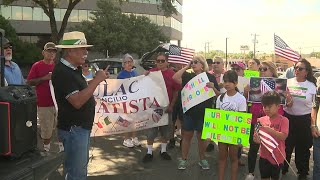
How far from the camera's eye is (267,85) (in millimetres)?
5391

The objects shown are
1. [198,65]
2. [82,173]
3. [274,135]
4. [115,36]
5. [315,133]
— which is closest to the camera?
[82,173]

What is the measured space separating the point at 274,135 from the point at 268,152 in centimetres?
27

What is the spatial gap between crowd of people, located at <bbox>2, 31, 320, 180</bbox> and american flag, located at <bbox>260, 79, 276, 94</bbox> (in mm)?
209

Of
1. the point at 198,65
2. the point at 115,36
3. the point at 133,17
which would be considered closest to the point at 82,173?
the point at 198,65

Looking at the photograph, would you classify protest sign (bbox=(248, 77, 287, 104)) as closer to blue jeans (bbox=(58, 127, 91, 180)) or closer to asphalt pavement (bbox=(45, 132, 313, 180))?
asphalt pavement (bbox=(45, 132, 313, 180))

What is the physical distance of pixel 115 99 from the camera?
6.60 metres

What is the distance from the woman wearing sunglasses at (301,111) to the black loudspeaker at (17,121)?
367 centimetres

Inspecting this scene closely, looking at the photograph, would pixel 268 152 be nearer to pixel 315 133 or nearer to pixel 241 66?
pixel 315 133

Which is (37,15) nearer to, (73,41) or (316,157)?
(73,41)

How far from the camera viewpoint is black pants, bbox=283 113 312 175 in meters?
5.41

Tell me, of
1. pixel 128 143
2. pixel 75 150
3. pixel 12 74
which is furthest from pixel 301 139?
pixel 12 74

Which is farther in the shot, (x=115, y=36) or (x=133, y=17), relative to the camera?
(x=133, y=17)

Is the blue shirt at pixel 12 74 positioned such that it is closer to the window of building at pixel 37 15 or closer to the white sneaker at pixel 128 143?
the white sneaker at pixel 128 143

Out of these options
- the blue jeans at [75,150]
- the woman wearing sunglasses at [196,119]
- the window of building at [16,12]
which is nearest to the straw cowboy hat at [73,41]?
the blue jeans at [75,150]
